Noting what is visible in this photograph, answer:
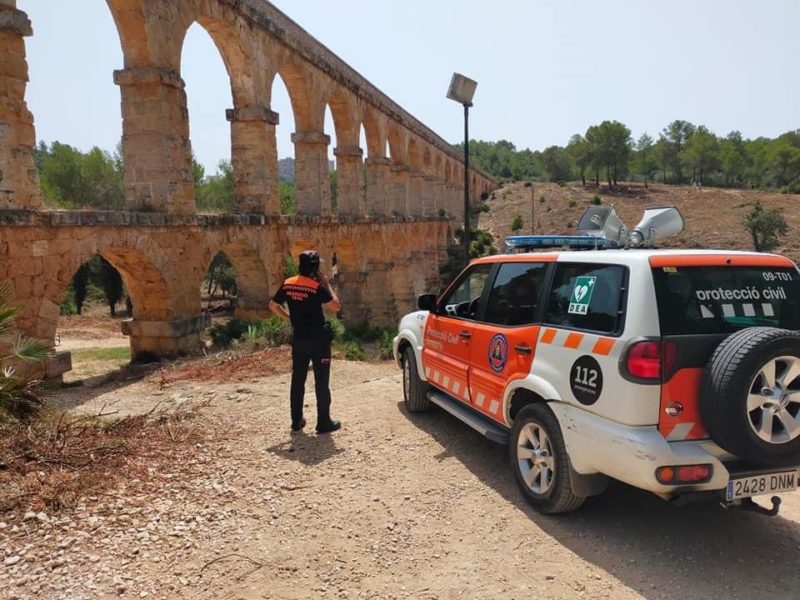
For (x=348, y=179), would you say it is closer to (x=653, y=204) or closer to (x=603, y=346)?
(x=603, y=346)

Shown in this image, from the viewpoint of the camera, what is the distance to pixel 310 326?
16.2 feet

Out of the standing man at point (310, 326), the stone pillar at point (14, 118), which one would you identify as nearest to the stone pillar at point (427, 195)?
the stone pillar at point (14, 118)

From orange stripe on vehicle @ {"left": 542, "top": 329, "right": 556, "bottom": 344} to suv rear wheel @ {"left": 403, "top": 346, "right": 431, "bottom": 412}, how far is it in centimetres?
214

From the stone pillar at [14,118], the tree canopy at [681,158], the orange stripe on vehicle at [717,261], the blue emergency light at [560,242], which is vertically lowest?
the orange stripe on vehicle at [717,261]

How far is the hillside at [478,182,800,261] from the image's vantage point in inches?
1815

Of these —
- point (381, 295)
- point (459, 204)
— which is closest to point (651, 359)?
point (381, 295)

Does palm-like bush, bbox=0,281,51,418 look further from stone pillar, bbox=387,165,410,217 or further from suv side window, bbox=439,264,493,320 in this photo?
stone pillar, bbox=387,165,410,217

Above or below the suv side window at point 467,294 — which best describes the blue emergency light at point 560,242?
above

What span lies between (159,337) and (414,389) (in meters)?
6.62

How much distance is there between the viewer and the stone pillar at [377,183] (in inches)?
944

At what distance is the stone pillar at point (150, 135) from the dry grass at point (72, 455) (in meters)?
6.25

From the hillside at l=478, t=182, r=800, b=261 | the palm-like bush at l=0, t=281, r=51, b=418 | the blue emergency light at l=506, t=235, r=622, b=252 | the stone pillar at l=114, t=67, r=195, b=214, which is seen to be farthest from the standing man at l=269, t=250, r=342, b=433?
the hillside at l=478, t=182, r=800, b=261

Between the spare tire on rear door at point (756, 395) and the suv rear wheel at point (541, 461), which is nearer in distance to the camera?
the spare tire on rear door at point (756, 395)

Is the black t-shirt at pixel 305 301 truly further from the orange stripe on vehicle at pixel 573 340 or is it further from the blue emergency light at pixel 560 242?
the orange stripe on vehicle at pixel 573 340
